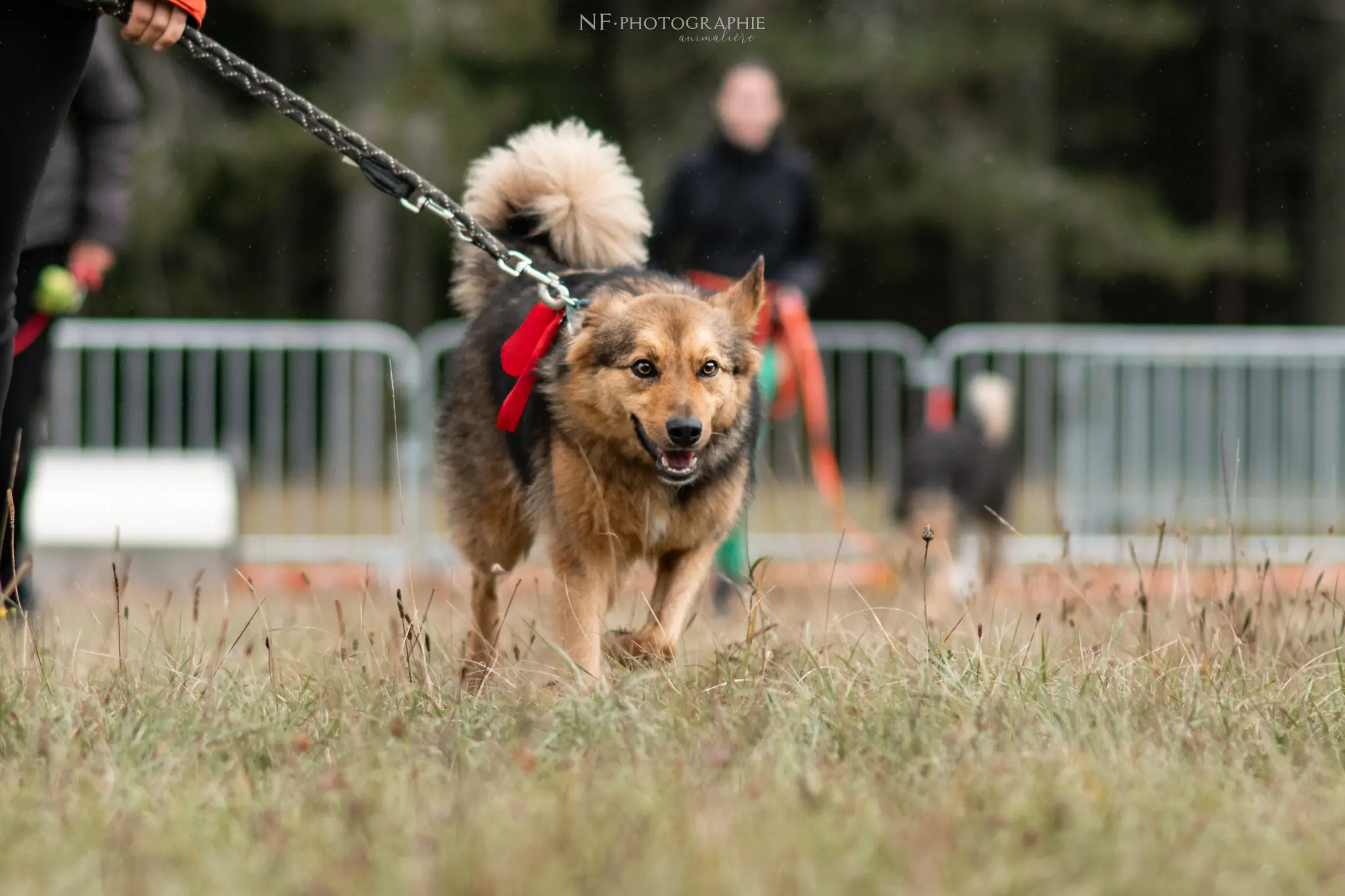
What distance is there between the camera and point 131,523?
8.80 meters

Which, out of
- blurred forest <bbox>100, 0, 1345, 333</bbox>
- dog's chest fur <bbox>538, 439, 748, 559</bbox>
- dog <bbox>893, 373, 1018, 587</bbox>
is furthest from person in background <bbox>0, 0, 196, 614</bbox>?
blurred forest <bbox>100, 0, 1345, 333</bbox>

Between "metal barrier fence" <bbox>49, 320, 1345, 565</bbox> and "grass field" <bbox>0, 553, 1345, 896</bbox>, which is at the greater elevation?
"metal barrier fence" <bbox>49, 320, 1345, 565</bbox>

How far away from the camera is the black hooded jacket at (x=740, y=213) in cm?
682

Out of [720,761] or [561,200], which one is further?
[561,200]

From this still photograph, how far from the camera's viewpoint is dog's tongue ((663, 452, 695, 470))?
4094mm

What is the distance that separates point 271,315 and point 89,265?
57.4 feet

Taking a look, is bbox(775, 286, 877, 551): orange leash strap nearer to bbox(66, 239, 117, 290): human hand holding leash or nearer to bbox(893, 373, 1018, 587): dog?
bbox(893, 373, 1018, 587): dog

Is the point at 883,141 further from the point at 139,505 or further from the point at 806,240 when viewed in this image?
the point at 806,240

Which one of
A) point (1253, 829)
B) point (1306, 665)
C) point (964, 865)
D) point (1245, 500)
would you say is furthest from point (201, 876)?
point (1245, 500)

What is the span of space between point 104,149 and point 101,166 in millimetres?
56

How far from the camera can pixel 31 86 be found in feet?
10.3

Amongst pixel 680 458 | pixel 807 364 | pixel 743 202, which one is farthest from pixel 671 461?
pixel 743 202

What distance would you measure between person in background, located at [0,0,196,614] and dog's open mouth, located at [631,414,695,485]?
1.41m

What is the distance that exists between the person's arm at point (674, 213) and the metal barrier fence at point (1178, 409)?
3793mm
